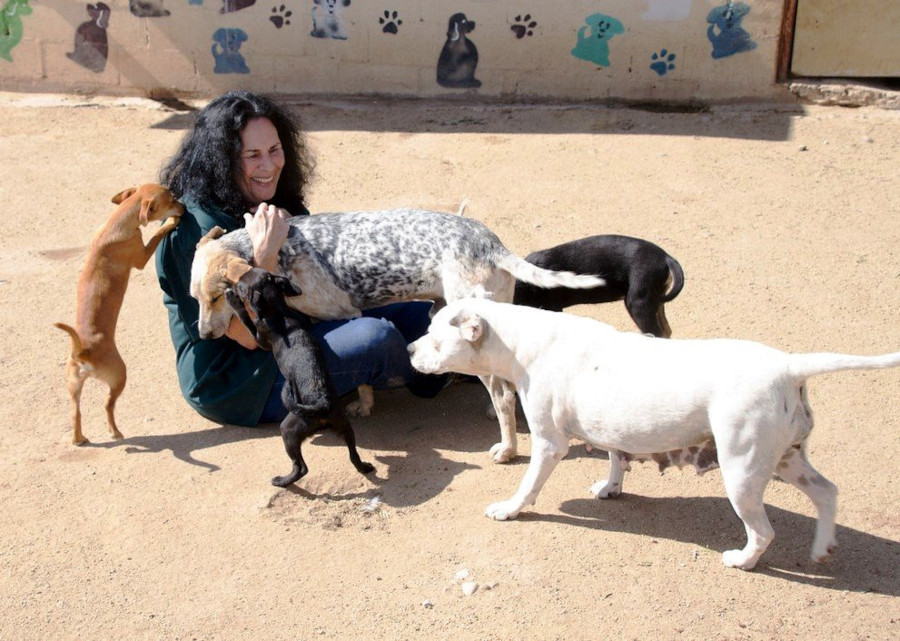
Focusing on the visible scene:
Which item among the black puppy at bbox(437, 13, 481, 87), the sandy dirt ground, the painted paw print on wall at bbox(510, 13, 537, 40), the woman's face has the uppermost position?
the painted paw print on wall at bbox(510, 13, 537, 40)

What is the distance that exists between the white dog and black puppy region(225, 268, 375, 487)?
0.46 m

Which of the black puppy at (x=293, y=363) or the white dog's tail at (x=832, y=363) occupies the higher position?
the white dog's tail at (x=832, y=363)

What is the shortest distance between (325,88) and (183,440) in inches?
224

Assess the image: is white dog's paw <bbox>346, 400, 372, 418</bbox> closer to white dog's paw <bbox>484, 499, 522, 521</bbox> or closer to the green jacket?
the green jacket

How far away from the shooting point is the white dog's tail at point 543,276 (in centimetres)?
459

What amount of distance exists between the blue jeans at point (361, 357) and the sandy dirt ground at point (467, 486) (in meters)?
0.22

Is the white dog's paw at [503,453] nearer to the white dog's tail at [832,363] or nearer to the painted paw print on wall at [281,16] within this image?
the white dog's tail at [832,363]

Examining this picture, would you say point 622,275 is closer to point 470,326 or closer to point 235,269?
point 470,326

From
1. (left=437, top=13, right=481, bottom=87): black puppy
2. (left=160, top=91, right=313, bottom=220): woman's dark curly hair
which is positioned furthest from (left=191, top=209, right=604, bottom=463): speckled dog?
(left=437, top=13, right=481, bottom=87): black puppy

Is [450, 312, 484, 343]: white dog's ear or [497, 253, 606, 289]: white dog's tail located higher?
[497, 253, 606, 289]: white dog's tail

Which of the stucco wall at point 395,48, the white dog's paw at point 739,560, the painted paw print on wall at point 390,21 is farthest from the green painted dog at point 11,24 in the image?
the white dog's paw at point 739,560

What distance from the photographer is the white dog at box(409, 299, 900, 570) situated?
3.50 meters

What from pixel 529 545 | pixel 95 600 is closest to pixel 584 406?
pixel 529 545

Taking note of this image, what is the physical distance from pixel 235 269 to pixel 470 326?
3.85 feet
